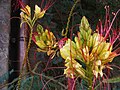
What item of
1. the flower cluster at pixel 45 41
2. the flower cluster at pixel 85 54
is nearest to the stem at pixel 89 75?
the flower cluster at pixel 85 54

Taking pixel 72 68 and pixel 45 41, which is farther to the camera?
pixel 45 41

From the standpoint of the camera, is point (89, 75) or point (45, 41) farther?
point (45, 41)

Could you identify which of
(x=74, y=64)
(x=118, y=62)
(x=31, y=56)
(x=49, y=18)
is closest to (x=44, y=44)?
(x=74, y=64)

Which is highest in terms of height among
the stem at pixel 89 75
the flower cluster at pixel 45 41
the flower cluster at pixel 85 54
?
the flower cluster at pixel 45 41

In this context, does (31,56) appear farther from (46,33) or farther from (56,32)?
(46,33)

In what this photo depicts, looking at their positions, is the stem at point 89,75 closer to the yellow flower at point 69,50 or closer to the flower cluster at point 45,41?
the yellow flower at point 69,50

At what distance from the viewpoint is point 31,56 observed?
203cm

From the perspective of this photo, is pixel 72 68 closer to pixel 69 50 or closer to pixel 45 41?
pixel 69 50

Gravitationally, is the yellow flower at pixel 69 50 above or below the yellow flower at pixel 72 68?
above

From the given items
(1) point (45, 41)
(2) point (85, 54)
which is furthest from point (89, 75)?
(1) point (45, 41)

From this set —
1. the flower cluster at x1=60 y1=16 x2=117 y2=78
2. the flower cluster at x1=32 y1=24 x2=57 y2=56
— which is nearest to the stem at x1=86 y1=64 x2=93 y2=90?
the flower cluster at x1=60 y1=16 x2=117 y2=78

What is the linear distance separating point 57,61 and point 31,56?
0.17 meters

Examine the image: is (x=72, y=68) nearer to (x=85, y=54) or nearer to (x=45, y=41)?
(x=85, y=54)

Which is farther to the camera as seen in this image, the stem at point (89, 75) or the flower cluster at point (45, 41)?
the flower cluster at point (45, 41)
